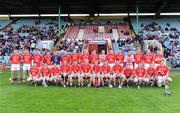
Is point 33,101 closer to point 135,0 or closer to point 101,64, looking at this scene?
point 101,64

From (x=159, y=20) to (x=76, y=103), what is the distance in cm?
3660

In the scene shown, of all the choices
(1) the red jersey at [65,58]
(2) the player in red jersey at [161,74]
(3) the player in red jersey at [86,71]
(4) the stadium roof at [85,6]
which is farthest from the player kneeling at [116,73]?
(4) the stadium roof at [85,6]

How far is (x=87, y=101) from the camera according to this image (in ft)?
42.7

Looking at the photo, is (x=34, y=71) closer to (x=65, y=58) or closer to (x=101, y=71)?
(x=65, y=58)

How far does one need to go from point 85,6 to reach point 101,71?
26.7 meters

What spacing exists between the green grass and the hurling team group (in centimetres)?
216

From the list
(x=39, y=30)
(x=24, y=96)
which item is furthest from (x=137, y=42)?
(x=24, y=96)

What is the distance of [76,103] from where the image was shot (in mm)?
12586

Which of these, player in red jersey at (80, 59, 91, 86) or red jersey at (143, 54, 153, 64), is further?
red jersey at (143, 54, 153, 64)

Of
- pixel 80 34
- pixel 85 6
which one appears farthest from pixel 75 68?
pixel 80 34

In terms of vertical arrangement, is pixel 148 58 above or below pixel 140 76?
above

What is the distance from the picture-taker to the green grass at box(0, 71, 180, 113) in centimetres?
1129

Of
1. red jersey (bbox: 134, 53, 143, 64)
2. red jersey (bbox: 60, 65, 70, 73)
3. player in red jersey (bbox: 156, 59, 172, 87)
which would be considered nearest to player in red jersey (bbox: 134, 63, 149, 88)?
player in red jersey (bbox: 156, 59, 172, 87)

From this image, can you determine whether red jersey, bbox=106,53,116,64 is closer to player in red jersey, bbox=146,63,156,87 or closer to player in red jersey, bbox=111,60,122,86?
player in red jersey, bbox=111,60,122,86
